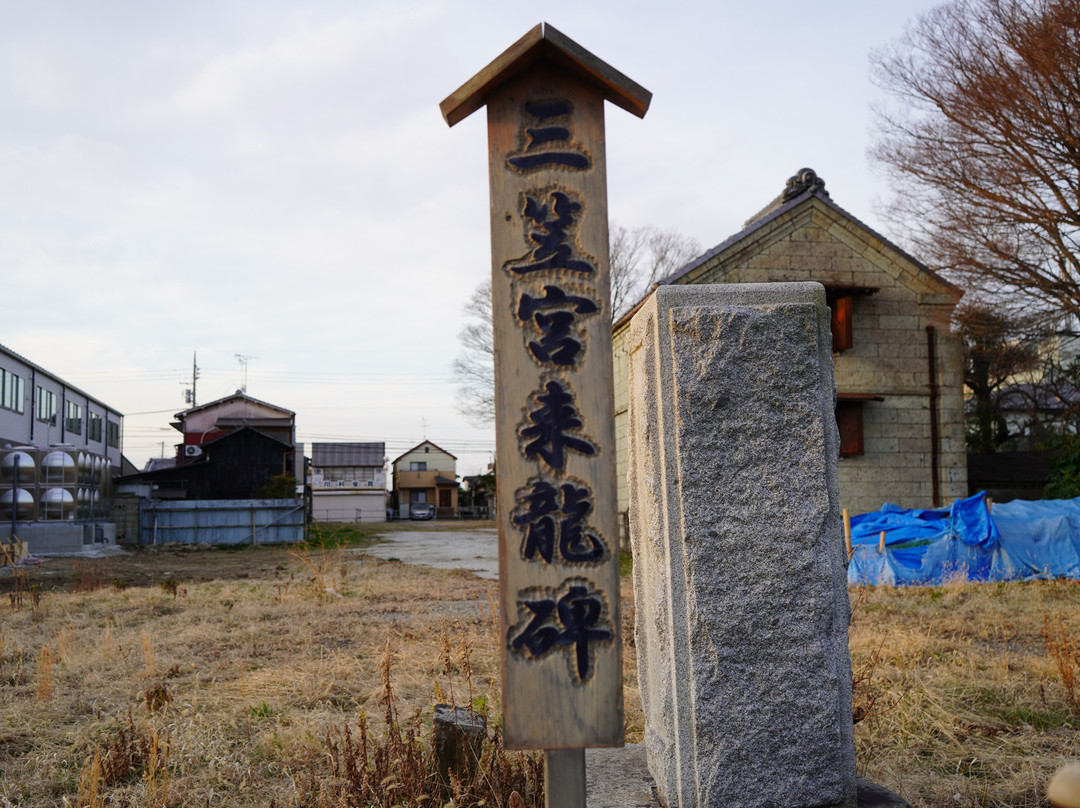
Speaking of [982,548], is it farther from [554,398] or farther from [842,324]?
[554,398]

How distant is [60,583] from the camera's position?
12.4 m

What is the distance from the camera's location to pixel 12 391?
2820cm

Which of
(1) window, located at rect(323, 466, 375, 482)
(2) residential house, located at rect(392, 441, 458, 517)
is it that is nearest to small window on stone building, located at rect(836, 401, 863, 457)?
(1) window, located at rect(323, 466, 375, 482)

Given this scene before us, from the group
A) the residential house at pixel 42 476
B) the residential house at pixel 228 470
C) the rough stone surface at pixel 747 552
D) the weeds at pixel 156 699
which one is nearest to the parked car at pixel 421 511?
the residential house at pixel 228 470

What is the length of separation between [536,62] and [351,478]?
5111 cm

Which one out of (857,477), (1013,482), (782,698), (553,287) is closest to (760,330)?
(553,287)

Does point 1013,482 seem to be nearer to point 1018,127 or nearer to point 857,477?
point 857,477

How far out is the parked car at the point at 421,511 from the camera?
56219 mm

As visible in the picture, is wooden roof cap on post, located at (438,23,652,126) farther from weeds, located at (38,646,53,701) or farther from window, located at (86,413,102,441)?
window, located at (86,413,102,441)

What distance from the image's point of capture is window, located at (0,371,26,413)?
89.5 feet

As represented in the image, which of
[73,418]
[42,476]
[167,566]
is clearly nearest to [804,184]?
[167,566]

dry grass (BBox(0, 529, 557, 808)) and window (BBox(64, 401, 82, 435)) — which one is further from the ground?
window (BBox(64, 401, 82, 435))

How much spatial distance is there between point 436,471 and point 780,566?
195ft

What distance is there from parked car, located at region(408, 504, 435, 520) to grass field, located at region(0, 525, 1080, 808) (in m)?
46.9
